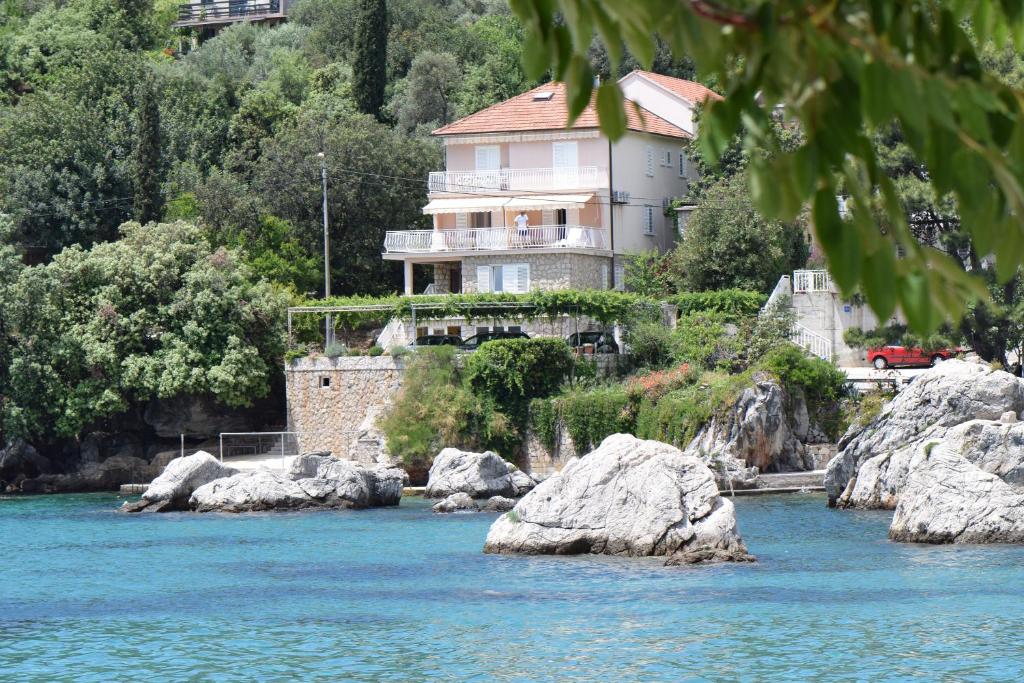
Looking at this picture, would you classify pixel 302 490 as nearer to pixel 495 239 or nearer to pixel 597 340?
pixel 597 340

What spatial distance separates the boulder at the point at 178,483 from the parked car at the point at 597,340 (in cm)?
1274

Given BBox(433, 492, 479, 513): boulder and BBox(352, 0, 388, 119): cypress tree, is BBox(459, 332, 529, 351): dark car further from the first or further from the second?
BBox(352, 0, 388, 119): cypress tree

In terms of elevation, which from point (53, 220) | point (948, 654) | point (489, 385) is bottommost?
point (948, 654)

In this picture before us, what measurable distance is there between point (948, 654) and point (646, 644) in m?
3.70

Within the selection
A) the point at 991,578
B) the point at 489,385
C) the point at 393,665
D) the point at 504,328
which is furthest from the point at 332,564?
the point at 504,328

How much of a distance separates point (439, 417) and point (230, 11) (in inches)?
2586

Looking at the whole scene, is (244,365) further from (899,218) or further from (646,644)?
(899,218)

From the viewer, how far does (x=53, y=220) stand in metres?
55.7

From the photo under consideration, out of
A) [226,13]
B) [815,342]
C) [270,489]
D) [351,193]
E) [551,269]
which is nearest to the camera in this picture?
[270,489]

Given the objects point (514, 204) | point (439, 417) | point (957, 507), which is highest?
point (514, 204)

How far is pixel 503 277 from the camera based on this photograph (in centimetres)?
5422

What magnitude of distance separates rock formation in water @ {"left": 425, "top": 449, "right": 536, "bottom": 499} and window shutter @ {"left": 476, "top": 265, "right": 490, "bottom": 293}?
48.2 ft

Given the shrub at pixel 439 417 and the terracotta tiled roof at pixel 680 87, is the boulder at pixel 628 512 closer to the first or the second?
the shrub at pixel 439 417

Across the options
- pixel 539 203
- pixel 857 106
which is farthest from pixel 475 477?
pixel 857 106
